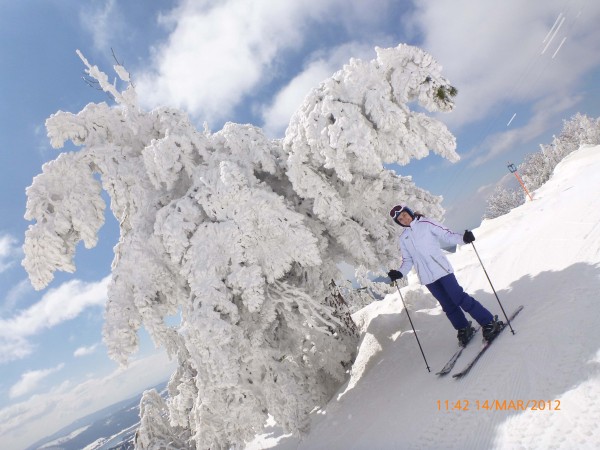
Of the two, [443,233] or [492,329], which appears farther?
[443,233]

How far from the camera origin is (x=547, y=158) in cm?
7969

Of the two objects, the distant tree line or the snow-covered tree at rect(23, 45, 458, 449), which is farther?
the distant tree line

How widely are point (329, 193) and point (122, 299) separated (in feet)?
14.2

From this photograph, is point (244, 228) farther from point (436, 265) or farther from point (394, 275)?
point (436, 265)

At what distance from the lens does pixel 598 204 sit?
24.1 ft

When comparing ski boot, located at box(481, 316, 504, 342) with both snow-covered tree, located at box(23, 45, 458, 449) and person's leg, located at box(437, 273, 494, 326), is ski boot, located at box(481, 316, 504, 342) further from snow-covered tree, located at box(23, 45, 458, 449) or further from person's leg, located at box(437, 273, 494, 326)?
snow-covered tree, located at box(23, 45, 458, 449)

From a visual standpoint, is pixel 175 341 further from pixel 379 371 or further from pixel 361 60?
pixel 361 60

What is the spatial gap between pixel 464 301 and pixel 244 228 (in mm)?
3868

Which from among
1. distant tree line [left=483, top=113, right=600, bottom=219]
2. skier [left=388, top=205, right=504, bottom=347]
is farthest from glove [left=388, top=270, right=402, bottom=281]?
distant tree line [left=483, top=113, right=600, bottom=219]

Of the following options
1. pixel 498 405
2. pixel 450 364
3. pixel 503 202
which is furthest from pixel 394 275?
pixel 503 202

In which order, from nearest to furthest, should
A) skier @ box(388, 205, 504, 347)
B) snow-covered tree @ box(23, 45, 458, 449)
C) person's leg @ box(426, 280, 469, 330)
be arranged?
skier @ box(388, 205, 504, 347) < person's leg @ box(426, 280, 469, 330) < snow-covered tree @ box(23, 45, 458, 449)

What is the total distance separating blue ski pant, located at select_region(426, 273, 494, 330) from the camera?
5.28 m

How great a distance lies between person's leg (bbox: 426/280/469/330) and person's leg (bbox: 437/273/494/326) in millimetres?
53

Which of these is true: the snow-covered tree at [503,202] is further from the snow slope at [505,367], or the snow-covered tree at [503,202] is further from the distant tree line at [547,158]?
the snow slope at [505,367]
